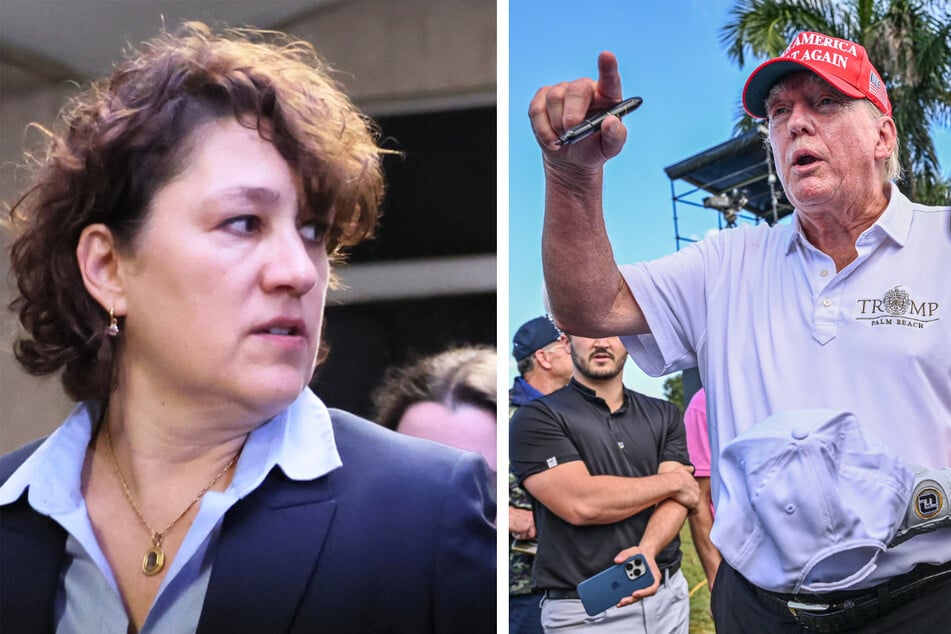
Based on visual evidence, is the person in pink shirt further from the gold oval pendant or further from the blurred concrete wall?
the gold oval pendant

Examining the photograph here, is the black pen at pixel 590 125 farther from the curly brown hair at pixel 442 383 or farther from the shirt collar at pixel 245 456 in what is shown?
the shirt collar at pixel 245 456

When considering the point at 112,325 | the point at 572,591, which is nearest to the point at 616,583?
the point at 572,591

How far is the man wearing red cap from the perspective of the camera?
2.57 metres

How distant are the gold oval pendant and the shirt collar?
0.84 feet

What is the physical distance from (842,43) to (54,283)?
7.74ft

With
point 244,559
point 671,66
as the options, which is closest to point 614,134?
point 671,66

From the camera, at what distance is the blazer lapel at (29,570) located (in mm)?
2965

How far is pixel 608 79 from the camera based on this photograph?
7.87ft

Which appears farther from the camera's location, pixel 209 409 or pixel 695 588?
pixel 209 409

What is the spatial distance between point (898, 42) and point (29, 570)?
2901 mm

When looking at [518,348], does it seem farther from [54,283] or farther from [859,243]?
[54,283]

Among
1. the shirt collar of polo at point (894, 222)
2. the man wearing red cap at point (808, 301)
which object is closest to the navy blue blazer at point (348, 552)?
the man wearing red cap at point (808, 301)

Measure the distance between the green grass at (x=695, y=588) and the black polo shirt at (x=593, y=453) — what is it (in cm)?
3

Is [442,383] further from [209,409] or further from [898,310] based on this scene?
[898,310]
